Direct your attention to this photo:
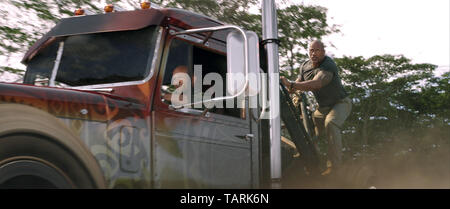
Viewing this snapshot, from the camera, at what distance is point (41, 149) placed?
2.82m

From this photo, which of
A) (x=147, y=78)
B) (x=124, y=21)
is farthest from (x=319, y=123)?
(x=124, y=21)

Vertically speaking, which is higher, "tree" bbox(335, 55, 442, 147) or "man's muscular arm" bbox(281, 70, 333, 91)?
"tree" bbox(335, 55, 442, 147)

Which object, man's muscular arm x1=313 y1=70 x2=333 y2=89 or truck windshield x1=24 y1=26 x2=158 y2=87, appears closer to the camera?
truck windshield x1=24 y1=26 x2=158 y2=87

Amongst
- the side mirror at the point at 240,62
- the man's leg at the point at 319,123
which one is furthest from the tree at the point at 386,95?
the side mirror at the point at 240,62

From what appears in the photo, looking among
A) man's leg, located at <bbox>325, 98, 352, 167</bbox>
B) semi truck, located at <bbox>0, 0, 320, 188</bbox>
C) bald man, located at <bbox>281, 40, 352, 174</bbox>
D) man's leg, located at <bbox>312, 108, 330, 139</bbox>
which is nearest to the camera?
semi truck, located at <bbox>0, 0, 320, 188</bbox>

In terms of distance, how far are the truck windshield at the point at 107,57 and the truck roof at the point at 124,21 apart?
0.05m

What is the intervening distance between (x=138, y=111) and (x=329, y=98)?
101 inches

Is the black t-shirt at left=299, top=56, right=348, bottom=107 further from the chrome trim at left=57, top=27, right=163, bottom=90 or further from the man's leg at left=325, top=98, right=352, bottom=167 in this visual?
the chrome trim at left=57, top=27, right=163, bottom=90

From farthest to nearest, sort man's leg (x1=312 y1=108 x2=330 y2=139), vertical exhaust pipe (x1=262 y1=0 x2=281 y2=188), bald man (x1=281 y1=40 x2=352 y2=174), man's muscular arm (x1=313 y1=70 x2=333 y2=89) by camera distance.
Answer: man's leg (x1=312 y1=108 x2=330 y2=139) → bald man (x1=281 y1=40 x2=352 y2=174) → man's muscular arm (x1=313 y1=70 x2=333 y2=89) → vertical exhaust pipe (x1=262 y1=0 x2=281 y2=188)

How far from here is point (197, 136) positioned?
3.86 meters

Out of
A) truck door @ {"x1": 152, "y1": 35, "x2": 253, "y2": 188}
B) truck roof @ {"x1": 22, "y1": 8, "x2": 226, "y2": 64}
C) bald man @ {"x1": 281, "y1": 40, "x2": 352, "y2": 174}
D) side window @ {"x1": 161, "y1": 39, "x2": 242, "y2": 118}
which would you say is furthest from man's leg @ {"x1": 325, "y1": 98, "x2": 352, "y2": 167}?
truck roof @ {"x1": 22, "y1": 8, "x2": 226, "y2": 64}

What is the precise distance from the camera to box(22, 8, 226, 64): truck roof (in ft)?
12.5

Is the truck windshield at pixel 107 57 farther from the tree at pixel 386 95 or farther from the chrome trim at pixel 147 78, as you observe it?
the tree at pixel 386 95
